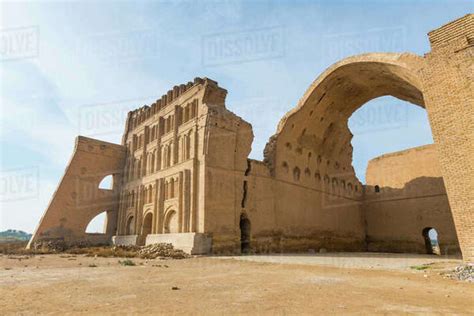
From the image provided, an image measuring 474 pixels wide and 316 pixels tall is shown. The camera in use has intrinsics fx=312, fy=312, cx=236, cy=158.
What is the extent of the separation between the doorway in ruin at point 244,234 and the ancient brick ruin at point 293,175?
7 centimetres

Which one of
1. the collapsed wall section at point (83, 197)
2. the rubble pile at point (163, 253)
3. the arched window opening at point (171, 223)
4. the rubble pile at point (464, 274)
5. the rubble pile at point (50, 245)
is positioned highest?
the collapsed wall section at point (83, 197)

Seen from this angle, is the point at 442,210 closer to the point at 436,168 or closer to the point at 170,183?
the point at 436,168

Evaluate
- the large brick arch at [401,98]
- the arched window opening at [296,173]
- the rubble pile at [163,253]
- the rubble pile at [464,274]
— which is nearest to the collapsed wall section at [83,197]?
the rubble pile at [163,253]

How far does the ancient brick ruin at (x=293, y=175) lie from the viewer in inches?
428

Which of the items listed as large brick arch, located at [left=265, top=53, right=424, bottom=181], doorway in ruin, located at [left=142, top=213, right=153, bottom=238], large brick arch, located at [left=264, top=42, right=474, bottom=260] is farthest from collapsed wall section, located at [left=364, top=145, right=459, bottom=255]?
doorway in ruin, located at [left=142, top=213, right=153, bottom=238]

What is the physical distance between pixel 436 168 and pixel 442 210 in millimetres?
3510

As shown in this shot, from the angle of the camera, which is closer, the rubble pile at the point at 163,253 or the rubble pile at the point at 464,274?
the rubble pile at the point at 464,274

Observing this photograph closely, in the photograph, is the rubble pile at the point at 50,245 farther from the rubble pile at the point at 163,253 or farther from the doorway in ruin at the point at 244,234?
the doorway in ruin at the point at 244,234

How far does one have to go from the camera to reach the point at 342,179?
29.0 meters

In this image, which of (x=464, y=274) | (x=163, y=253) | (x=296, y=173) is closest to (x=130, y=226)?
(x=163, y=253)

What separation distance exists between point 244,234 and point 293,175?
657cm

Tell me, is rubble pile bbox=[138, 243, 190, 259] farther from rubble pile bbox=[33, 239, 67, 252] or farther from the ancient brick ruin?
rubble pile bbox=[33, 239, 67, 252]

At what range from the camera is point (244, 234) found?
20312 millimetres

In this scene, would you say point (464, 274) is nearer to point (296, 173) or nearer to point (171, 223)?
point (171, 223)
